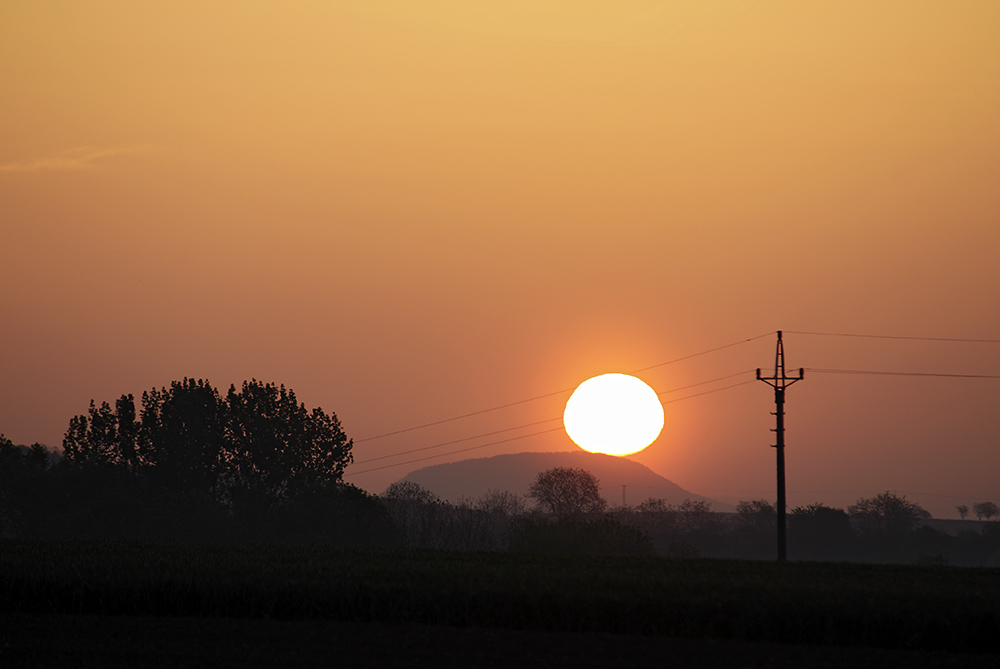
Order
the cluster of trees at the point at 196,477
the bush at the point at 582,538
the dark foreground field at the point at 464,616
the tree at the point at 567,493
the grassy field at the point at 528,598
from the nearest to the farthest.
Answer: the dark foreground field at the point at 464,616 → the grassy field at the point at 528,598 → the cluster of trees at the point at 196,477 → the bush at the point at 582,538 → the tree at the point at 567,493

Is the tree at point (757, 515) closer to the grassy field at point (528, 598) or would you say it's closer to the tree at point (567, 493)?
the tree at point (567, 493)

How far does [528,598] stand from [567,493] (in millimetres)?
115872

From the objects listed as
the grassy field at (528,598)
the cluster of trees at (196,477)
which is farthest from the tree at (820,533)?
the grassy field at (528,598)

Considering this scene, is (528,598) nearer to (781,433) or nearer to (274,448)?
(781,433)

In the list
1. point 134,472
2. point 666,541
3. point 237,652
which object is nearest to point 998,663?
point 237,652

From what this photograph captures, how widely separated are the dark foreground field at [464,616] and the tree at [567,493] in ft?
355

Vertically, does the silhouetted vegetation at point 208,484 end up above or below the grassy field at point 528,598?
above

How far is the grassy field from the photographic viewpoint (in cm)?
2564

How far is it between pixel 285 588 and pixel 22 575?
27.8 ft

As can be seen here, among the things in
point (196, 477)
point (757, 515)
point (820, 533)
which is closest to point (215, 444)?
point (196, 477)

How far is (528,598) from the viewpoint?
2725 centimetres

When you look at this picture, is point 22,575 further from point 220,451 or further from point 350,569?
point 220,451

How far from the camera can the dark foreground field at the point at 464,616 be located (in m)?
22.5

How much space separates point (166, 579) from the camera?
95.6 ft
